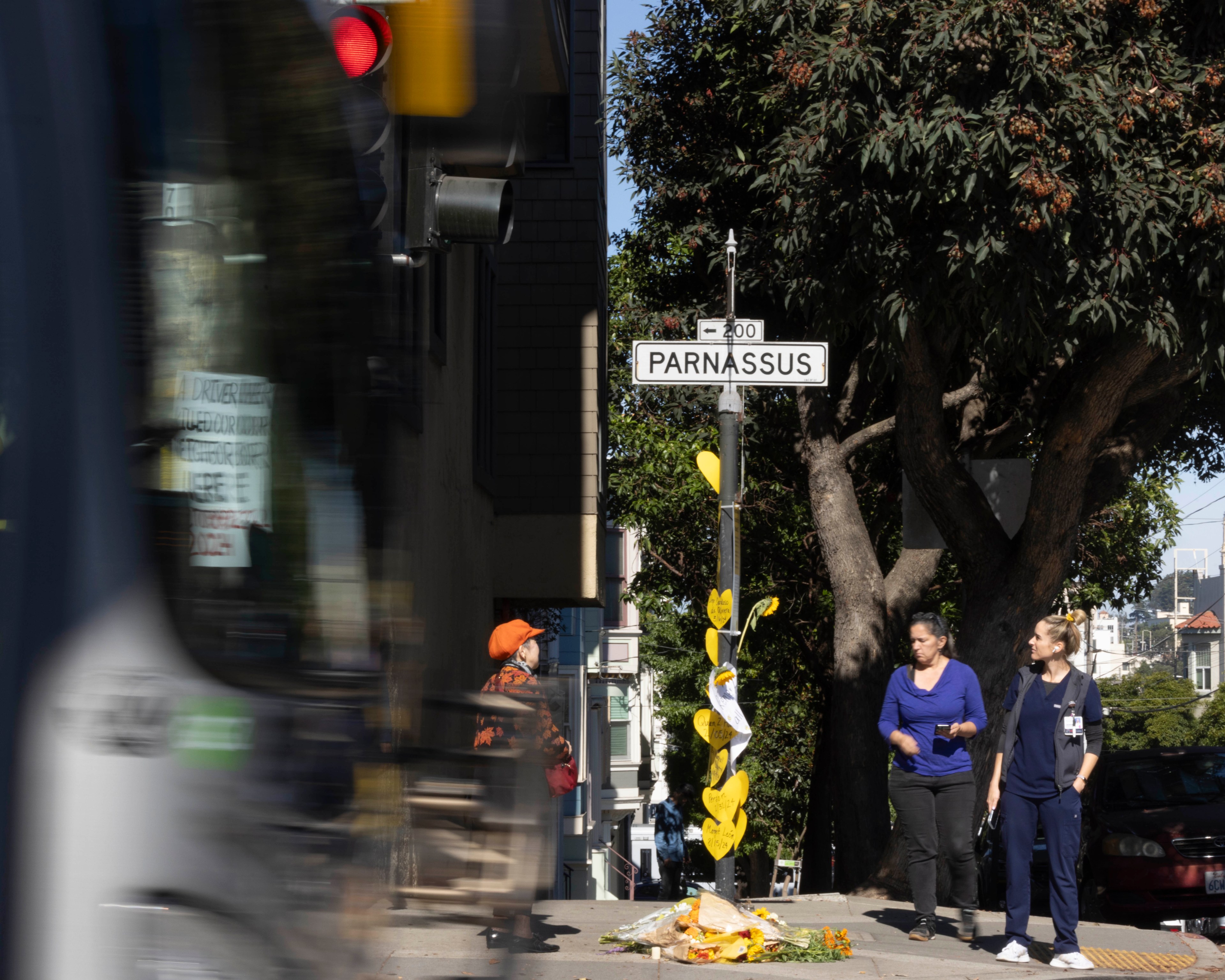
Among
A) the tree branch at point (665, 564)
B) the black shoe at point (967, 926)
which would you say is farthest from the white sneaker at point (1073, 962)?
the tree branch at point (665, 564)

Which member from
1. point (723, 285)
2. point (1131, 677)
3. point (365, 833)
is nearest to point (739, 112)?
point (723, 285)

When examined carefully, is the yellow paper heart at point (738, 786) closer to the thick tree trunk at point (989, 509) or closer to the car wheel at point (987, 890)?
the thick tree trunk at point (989, 509)

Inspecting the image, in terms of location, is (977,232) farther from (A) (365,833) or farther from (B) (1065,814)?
(A) (365,833)

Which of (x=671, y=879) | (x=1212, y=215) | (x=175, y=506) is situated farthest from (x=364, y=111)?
(x=671, y=879)

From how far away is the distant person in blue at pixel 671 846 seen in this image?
2073cm

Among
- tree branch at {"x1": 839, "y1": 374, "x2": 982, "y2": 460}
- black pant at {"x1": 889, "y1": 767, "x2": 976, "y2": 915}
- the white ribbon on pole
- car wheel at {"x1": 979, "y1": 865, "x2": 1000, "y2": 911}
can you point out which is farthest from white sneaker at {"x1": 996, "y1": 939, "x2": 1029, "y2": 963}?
car wheel at {"x1": 979, "y1": 865, "x2": 1000, "y2": 911}

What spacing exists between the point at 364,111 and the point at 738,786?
5814 mm

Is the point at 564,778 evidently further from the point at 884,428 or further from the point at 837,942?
the point at 884,428

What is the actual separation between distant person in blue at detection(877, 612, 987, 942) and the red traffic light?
5165 mm

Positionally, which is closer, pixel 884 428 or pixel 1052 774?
pixel 1052 774

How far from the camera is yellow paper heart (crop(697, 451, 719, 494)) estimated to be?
25.1ft

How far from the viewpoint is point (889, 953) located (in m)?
7.41

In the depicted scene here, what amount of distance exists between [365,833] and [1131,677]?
336 feet

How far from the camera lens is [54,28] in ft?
4.87
